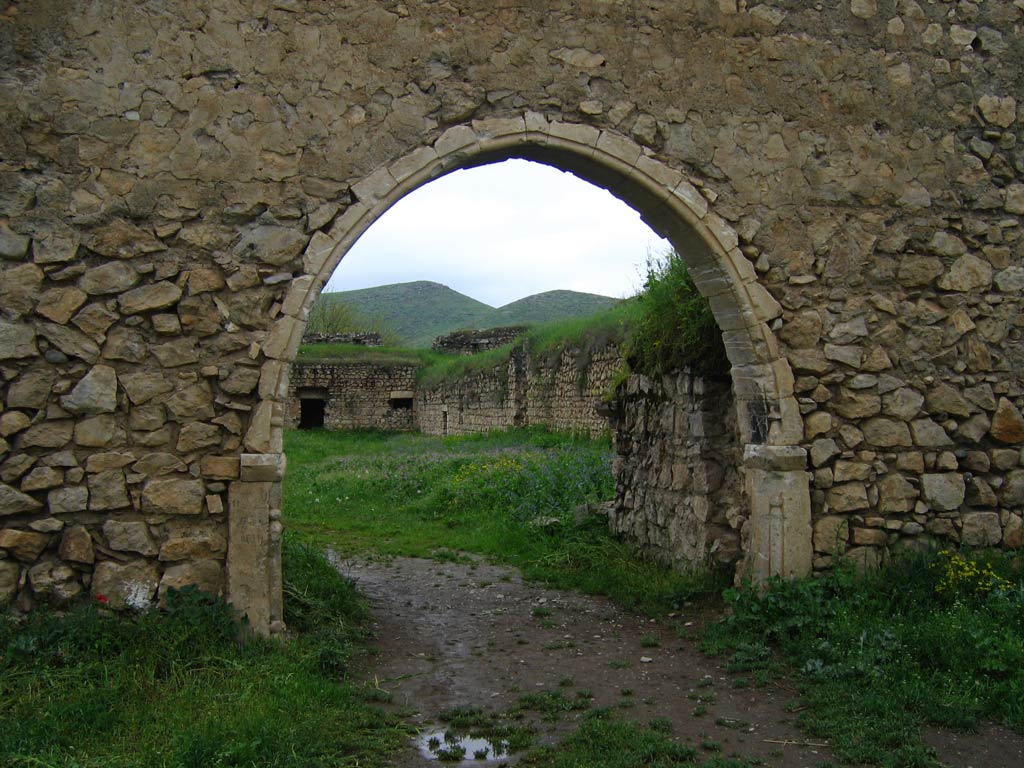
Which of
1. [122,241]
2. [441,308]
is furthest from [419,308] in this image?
[122,241]

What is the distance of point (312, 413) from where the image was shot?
25.4 m

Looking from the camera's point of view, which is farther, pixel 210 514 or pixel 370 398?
pixel 370 398

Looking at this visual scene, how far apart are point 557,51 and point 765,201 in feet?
5.37

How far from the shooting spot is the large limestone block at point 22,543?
4191 mm

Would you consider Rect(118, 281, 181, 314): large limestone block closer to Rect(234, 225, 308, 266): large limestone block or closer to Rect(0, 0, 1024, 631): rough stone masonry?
Rect(0, 0, 1024, 631): rough stone masonry

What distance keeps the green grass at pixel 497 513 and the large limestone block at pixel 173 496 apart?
323 cm

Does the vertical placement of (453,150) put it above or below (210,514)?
above

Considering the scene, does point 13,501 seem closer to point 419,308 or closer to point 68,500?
point 68,500

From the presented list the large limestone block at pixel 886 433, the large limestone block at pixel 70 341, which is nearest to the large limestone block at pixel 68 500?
the large limestone block at pixel 70 341

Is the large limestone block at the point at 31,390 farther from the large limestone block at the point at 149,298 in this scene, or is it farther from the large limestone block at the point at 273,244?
the large limestone block at the point at 273,244

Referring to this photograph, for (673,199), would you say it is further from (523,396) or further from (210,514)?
(523,396)

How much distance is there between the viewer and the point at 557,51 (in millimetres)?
5117

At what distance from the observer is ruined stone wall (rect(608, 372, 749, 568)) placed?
20.1 feet

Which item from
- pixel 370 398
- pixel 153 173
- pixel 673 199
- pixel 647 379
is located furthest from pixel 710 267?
pixel 370 398
